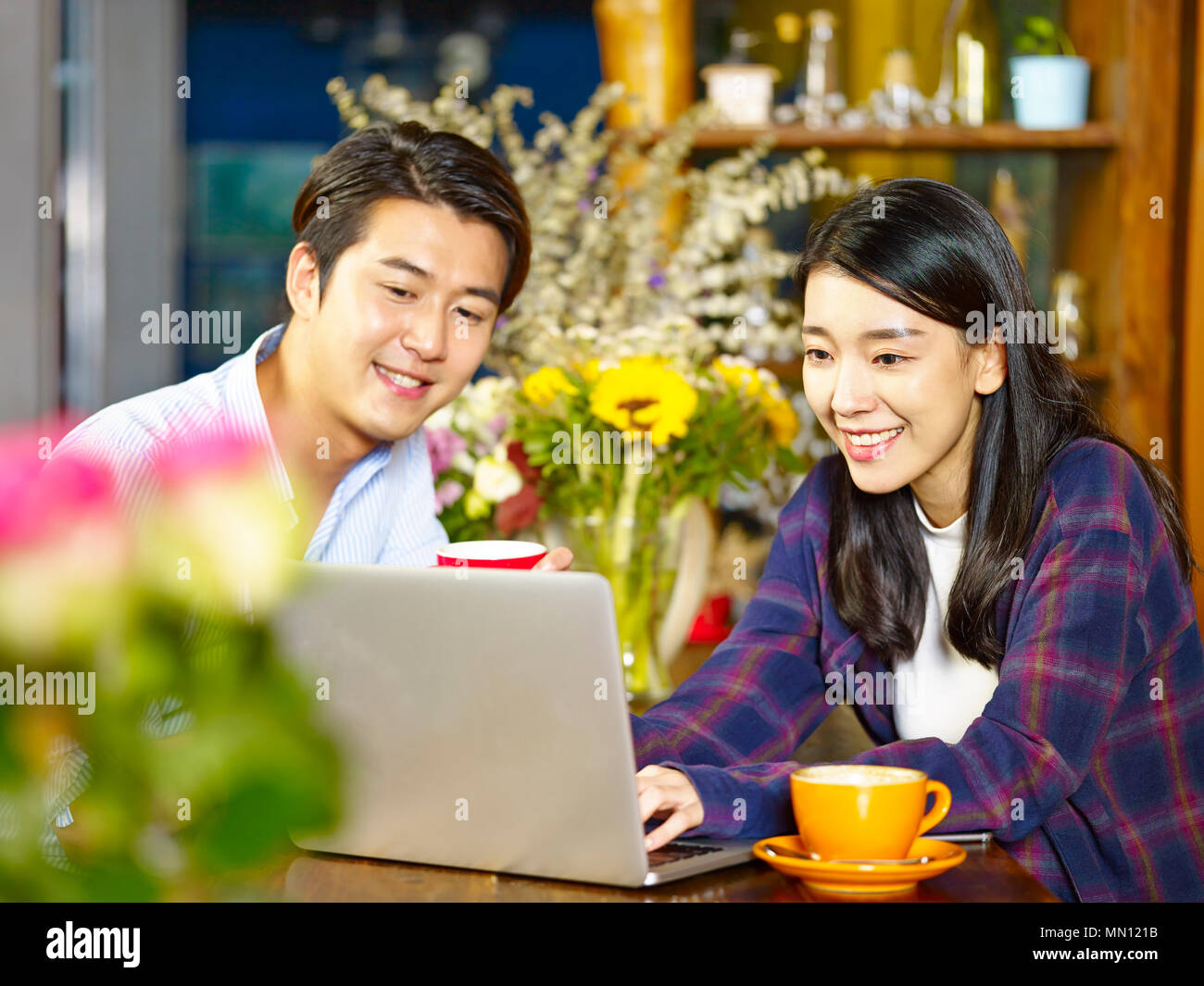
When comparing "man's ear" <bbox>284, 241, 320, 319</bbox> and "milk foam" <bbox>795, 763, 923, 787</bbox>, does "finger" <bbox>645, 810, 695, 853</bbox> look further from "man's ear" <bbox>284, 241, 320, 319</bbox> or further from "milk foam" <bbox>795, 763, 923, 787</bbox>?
"man's ear" <bbox>284, 241, 320, 319</bbox>

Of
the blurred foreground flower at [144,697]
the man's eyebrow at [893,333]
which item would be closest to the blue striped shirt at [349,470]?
the man's eyebrow at [893,333]

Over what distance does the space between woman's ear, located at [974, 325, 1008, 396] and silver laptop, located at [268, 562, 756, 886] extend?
638 mm

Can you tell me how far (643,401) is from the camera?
5.56 feet

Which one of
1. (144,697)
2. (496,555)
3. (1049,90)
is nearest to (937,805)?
(496,555)

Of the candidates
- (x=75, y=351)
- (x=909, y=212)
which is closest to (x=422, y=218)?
(x=909, y=212)

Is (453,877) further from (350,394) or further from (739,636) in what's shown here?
(350,394)

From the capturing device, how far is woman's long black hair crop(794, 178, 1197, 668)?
1319 mm

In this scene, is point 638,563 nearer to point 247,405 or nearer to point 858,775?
point 247,405

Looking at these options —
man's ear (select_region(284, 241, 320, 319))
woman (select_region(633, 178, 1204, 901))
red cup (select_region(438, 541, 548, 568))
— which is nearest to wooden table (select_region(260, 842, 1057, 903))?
woman (select_region(633, 178, 1204, 901))

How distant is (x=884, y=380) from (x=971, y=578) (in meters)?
0.21

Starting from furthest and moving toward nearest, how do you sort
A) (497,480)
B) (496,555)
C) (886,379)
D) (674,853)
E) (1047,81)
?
(1047,81) → (497,480) → (886,379) → (496,555) → (674,853)
